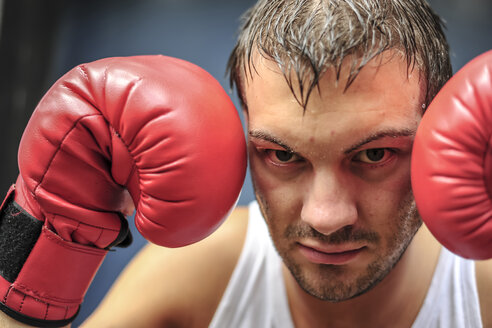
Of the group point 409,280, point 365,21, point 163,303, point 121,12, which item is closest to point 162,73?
point 365,21

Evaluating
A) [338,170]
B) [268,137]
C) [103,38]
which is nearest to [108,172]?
[268,137]

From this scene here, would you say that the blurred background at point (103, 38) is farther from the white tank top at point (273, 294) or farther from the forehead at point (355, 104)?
the forehead at point (355, 104)

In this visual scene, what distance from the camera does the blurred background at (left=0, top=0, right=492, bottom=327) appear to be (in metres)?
1.82

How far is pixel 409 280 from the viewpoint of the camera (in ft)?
3.77

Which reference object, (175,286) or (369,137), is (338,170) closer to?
(369,137)

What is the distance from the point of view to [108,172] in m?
0.89

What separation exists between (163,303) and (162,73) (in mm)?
570

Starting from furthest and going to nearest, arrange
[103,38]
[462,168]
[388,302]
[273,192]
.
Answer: [103,38] → [388,302] → [273,192] → [462,168]

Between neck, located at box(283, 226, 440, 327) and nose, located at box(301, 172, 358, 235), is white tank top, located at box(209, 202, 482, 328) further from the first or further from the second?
nose, located at box(301, 172, 358, 235)

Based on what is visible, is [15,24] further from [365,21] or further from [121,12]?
[365,21]

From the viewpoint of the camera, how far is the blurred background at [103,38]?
1.82 metres

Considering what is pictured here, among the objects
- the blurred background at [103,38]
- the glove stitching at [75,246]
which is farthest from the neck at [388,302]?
the blurred background at [103,38]

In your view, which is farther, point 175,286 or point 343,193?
point 175,286

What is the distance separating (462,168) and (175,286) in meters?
0.72
